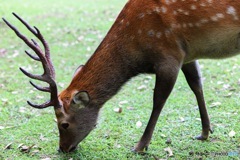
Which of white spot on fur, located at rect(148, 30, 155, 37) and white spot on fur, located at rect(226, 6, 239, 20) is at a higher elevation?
white spot on fur, located at rect(148, 30, 155, 37)

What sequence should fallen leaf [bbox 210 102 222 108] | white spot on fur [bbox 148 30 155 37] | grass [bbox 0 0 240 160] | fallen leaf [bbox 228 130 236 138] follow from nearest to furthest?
white spot on fur [bbox 148 30 155 37] < grass [bbox 0 0 240 160] < fallen leaf [bbox 228 130 236 138] < fallen leaf [bbox 210 102 222 108]

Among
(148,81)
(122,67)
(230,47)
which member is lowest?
(148,81)

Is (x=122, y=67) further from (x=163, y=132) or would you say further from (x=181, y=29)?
(x=163, y=132)

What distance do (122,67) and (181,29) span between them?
28.8 inches

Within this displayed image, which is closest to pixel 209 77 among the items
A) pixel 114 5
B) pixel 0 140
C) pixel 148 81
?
pixel 148 81

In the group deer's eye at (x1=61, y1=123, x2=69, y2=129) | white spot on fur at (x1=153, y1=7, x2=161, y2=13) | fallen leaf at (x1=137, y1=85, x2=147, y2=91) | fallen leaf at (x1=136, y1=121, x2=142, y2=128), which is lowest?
fallen leaf at (x1=137, y1=85, x2=147, y2=91)

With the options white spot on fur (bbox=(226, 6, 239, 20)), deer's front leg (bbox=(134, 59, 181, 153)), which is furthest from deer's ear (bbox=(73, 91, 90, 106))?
white spot on fur (bbox=(226, 6, 239, 20))

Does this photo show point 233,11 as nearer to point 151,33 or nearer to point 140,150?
point 151,33

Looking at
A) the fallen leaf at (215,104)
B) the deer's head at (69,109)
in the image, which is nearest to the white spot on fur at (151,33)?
the deer's head at (69,109)

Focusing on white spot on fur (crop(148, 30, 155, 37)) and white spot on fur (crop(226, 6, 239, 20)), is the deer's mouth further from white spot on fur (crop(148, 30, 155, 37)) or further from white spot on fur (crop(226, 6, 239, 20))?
white spot on fur (crop(226, 6, 239, 20))

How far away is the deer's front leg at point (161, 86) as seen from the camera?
3.86m

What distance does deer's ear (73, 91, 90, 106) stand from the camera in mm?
3861

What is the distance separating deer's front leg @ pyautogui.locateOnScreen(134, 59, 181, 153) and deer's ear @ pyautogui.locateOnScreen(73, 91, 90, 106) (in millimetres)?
718

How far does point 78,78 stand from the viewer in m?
4.05
